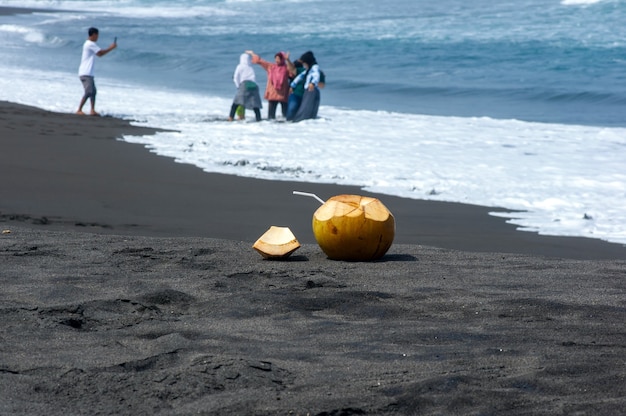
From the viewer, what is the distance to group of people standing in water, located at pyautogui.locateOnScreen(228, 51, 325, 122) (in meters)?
18.2

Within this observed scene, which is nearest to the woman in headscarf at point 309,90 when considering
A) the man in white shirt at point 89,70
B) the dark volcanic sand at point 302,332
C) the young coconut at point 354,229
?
the man in white shirt at point 89,70

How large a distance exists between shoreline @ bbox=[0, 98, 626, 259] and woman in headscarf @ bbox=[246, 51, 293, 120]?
6.65m

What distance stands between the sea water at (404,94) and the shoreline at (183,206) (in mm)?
454

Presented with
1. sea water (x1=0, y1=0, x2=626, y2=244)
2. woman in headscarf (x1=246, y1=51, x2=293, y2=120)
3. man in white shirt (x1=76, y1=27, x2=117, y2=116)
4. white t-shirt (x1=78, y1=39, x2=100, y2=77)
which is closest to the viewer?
sea water (x1=0, y1=0, x2=626, y2=244)

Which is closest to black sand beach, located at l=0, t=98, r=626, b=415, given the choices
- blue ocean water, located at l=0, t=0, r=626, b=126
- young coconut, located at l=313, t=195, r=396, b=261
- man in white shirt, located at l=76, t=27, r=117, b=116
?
young coconut, located at l=313, t=195, r=396, b=261

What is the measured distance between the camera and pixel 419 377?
3.88 metres

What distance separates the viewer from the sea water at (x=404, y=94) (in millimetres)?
11148

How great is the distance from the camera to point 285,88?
1903cm

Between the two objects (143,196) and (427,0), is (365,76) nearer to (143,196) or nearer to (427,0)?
(143,196)

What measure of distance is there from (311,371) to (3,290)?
2.11m

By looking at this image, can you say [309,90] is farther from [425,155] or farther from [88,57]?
[425,155]

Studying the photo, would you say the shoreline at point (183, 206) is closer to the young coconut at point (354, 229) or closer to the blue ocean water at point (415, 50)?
the young coconut at point (354, 229)

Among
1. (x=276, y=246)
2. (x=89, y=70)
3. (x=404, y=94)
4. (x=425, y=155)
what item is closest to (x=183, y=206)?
(x=276, y=246)

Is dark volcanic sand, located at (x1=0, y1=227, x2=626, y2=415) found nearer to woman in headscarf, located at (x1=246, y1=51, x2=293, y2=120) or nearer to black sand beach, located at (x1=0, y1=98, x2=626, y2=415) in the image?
black sand beach, located at (x1=0, y1=98, x2=626, y2=415)
